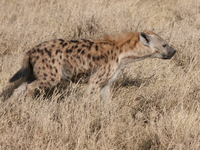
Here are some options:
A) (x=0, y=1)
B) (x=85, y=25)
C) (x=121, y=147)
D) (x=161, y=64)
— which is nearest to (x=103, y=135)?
(x=121, y=147)

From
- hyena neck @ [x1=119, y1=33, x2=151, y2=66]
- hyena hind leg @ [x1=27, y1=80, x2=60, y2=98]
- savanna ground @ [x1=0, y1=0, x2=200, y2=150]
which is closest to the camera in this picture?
savanna ground @ [x1=0, y1=0, x2=200, y2=150]

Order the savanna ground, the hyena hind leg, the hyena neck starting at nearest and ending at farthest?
the savanna ground
the hyena hind leg
the hyena neck

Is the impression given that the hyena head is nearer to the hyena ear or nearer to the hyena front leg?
the hyena ear

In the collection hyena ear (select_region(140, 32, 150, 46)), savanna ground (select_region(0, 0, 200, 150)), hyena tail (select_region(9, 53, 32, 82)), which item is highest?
hyena ear (select_region(140, 32, 150, 46))

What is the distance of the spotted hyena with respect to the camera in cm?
489

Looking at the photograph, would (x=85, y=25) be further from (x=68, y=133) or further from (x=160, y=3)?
(x=68, y=133)

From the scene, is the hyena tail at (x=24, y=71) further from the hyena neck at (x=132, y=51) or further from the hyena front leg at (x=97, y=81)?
the hyena neck at (x=132, y=51)

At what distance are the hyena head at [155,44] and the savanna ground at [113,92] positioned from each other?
482 millimetres

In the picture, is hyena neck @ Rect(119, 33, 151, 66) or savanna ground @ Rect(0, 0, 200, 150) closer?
savanna ground @ Rect(0, 0, 200, 150)

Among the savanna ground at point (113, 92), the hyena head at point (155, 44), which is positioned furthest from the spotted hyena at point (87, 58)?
the savanna ground at point (113, 92)

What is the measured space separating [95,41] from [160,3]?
5.28 meters

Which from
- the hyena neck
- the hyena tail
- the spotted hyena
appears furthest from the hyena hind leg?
the hyena neck

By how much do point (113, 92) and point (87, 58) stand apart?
636 mm

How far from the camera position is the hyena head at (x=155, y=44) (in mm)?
5469
